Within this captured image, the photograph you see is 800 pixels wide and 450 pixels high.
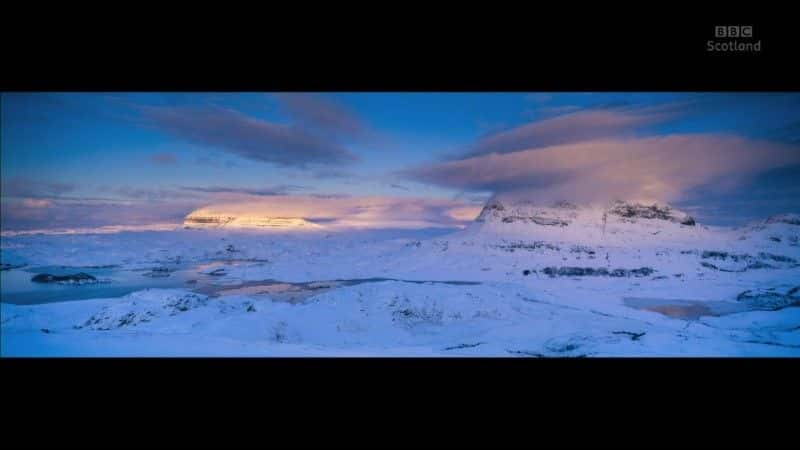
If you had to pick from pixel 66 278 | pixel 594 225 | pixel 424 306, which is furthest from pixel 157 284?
pixel 594 225

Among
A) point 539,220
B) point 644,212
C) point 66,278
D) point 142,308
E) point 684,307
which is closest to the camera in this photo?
point 142,308

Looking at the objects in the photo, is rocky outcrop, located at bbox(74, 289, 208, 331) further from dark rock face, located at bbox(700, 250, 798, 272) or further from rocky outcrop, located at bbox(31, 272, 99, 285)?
dark rock face, located at bbox(700, 250, 798, 272)

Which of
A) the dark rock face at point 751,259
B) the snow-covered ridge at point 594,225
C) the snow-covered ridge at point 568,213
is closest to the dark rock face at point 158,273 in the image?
the snow-covered ridge at point 568,213

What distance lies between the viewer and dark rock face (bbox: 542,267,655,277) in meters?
11.9

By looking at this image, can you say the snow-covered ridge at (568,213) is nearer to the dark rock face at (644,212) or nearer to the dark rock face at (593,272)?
the dark rock face at (644,212)

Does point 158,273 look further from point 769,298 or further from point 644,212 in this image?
point 644,212

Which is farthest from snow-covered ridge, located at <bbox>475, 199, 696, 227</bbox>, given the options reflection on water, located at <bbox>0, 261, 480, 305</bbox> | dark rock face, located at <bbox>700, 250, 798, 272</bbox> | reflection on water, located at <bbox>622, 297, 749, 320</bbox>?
reflection on water, located at <bbox>0, 261, 480, 305</bbox>

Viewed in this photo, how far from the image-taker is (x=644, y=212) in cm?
1920
